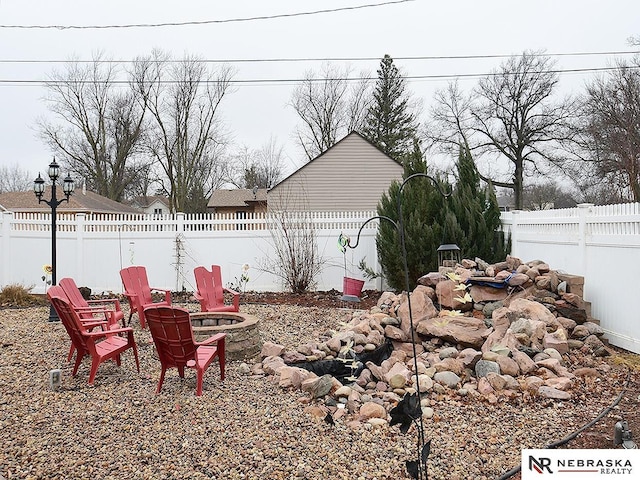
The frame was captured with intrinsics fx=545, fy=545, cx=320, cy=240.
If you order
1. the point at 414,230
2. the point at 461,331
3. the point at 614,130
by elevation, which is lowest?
the point at 461,331

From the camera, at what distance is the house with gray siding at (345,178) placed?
17.7 m

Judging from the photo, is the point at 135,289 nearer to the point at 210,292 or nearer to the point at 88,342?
the point at 210,292

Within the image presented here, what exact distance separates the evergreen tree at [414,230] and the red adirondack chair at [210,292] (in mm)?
3287

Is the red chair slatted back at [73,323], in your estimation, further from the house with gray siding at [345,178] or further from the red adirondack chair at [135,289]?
the house with gray siding at [345,178]

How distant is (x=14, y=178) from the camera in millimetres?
39156

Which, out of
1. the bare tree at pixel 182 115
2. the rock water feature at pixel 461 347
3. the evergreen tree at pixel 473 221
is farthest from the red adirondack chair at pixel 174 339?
the bare tree at pixel 182 115

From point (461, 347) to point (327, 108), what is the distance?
2492cm

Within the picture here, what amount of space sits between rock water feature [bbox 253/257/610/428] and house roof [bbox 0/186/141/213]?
18.5 m

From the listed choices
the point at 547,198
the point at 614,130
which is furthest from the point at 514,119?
the point at 547,198

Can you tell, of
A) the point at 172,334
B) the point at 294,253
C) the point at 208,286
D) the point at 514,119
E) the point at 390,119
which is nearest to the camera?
the point at 172,334

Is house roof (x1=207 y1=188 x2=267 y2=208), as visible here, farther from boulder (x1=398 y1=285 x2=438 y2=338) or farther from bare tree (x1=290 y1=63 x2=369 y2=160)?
boulder (x1=398 y1=285 x2=438 y2=338)

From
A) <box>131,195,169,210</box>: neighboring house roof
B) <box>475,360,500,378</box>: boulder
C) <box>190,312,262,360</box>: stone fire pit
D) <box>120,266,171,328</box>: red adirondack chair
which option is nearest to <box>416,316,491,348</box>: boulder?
<box>475,360,500,378</box>: boulder

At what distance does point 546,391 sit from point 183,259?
7994mm

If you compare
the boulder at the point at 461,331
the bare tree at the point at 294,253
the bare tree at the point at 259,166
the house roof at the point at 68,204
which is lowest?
the boulder at the point at 461,331
